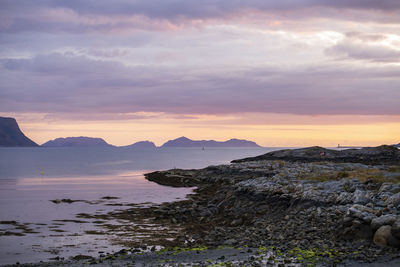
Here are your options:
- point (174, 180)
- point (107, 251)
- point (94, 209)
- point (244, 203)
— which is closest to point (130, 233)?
point (107, 251)

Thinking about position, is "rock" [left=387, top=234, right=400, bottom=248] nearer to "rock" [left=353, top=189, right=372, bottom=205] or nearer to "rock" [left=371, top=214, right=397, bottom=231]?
"rock" [left=371, top=214, right=397, bottom=231]

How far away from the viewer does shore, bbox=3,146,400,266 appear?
50.2ft

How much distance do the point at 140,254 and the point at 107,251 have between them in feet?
9.41

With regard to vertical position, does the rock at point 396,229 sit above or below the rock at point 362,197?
below

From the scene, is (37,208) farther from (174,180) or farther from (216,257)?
(174,180)

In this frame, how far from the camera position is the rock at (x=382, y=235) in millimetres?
15438

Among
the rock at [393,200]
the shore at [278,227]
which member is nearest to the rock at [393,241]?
the shore at [278,227]

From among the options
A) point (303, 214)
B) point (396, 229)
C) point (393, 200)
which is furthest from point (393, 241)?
point (303, 214)

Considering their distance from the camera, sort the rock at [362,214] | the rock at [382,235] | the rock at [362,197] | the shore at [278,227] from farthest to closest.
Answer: the rock at [362,197]
the rock at [362,214]
the rock at [382,235]
the shore at [278,227]

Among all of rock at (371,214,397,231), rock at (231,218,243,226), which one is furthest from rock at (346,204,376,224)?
rock at (231,218,243,226)

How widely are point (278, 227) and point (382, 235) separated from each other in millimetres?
6192

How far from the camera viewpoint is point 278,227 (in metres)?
20.9

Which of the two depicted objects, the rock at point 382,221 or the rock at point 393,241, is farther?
the rock at point 382,221

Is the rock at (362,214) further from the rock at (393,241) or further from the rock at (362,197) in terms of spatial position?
the rock at (362,197)
